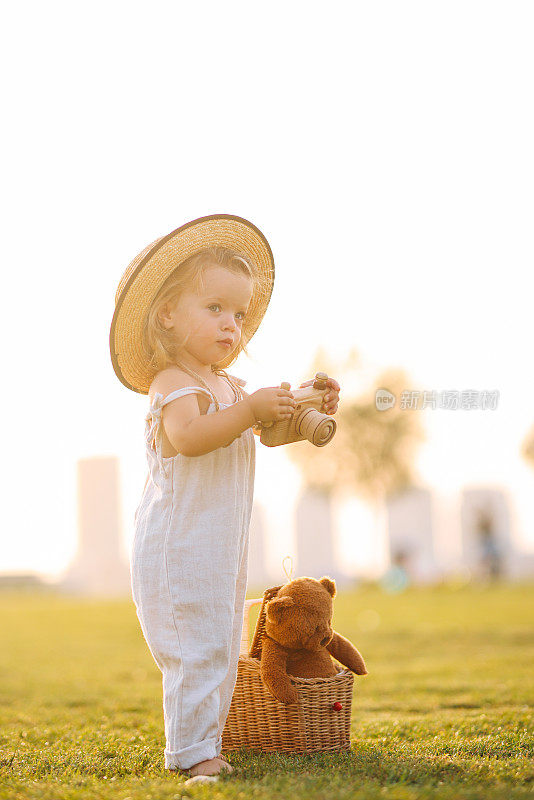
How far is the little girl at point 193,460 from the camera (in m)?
2.73

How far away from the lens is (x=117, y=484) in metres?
35.7

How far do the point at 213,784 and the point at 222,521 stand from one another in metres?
0.77

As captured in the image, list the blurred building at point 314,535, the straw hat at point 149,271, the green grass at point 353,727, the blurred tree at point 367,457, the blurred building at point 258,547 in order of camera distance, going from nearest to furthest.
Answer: the green grass at point 353,727, the straw hat at point 149,271, the blurred tree at point 367,457, the blurred building at point 258,547, the blurred building at point 314,535

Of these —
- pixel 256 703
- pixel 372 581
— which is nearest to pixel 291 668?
pixel 256 703

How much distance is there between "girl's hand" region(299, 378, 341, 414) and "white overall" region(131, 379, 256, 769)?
0.30 metres

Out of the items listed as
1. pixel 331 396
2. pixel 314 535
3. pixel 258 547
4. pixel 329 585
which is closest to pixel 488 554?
pixel 258 547

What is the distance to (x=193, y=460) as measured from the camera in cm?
284

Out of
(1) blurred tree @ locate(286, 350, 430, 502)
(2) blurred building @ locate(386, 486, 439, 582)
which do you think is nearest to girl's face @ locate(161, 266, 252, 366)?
(1) blurred tree @ locate(286, 350, 430, 502)

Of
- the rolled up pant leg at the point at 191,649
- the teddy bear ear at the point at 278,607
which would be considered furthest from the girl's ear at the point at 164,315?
the teddy bear ear at the point at 278,607

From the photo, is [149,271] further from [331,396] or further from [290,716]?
[290,716]

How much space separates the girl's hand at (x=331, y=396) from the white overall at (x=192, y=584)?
0.98 ft

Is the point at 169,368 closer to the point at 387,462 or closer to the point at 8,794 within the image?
the point at 8,794

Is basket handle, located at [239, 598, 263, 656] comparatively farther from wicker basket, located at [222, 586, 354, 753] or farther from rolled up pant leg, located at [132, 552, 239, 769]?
rolled up pant leg, located at [132, 552, 239, 769]

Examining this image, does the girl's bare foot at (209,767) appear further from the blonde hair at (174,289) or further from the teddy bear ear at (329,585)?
the blonde hair at (174,289)
